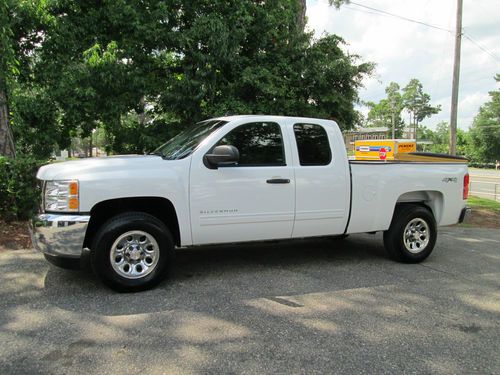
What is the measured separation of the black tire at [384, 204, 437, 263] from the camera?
5891mm

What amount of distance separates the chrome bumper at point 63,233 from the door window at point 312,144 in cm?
263

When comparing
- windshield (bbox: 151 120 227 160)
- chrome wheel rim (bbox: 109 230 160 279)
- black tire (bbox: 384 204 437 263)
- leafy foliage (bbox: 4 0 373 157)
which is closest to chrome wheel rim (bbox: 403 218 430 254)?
black tire (bbox: 384 204 437 263)

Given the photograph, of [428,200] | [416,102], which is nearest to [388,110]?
[416,102]

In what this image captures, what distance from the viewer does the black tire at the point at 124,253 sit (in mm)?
4320

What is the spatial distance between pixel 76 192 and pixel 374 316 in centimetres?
314

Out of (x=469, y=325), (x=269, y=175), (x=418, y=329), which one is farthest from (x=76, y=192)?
(x=469, y=325)

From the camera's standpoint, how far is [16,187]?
712cm

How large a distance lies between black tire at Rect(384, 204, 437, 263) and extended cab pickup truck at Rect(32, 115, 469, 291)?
0.05 feet

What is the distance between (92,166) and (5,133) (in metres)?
4.78

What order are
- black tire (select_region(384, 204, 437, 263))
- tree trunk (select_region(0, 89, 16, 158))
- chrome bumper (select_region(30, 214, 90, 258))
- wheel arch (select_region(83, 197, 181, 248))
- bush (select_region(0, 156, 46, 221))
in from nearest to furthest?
chrome bumper (select_region(30, 214, 90, 258)), wheel arch (select_region(83, 197, 181, 248)), black tire (select_region(384, 204, 437, 263)), bush (select_region(0, 156, 46, 221)), tree trunk (select_region(0, 89, 16, 158))

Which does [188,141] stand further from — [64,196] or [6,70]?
[6,70]

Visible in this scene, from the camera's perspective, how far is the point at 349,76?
33.2ft

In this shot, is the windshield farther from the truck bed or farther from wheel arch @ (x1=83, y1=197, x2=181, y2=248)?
the truck bed

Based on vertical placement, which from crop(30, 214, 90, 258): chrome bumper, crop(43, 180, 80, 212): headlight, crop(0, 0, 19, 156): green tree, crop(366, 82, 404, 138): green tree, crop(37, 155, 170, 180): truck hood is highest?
crop(366, 82, 404, 138): green tree
